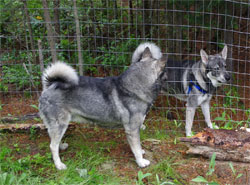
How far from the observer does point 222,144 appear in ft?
10.8

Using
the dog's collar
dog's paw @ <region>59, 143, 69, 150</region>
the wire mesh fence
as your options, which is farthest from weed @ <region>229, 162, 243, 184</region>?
dog's paw @ <region>59, 143, 69, 150</region>

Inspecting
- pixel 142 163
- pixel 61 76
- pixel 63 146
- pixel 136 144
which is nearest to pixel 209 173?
pixel 142 163

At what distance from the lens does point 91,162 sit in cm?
345

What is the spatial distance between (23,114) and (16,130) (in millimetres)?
676

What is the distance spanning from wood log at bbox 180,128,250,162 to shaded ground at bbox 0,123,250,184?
0.10 m

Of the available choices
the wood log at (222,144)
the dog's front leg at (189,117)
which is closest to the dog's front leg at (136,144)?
the wood log at (222,144)

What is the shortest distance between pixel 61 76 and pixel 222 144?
2135 mm

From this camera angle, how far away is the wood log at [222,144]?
326cm

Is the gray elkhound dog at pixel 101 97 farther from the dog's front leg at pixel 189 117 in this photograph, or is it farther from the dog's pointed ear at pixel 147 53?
the dog's front leg at pixel 189 117

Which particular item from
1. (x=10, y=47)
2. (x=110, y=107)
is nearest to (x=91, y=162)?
(x=110, y=107)

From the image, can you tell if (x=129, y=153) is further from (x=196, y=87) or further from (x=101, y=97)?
(x=196, y=87)

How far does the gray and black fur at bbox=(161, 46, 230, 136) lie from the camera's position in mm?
4328

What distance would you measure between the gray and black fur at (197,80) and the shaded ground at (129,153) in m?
0.59

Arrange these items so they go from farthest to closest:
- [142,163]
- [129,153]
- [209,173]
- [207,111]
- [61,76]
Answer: [207,111] → [129,153] → [142,163] → [61,76] → [209,173]
